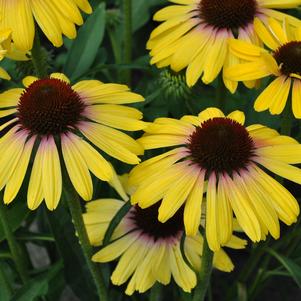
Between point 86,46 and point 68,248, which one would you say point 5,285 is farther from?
point 86,46

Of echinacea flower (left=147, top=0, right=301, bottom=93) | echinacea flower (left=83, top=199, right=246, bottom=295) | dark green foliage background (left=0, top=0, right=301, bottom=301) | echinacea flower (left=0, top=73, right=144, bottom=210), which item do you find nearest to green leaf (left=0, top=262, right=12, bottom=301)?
dark green foliage background (left=0, top=0, right=301, bottom=301)

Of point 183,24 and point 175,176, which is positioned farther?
point 183,24

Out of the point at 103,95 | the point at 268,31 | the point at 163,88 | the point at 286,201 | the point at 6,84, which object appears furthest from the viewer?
the point at 6,84

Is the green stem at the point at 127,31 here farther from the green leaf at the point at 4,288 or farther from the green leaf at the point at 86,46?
the green leaf at the point at 4,288

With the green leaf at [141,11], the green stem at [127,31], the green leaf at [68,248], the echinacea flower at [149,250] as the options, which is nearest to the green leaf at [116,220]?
the echinacea flower at [149,250]

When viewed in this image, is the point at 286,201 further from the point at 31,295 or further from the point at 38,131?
the point at 31,295

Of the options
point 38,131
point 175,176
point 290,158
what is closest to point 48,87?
point 38,131

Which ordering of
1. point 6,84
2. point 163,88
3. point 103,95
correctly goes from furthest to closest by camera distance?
1. point 6,84
2. point 163,88
3. point 103,95
